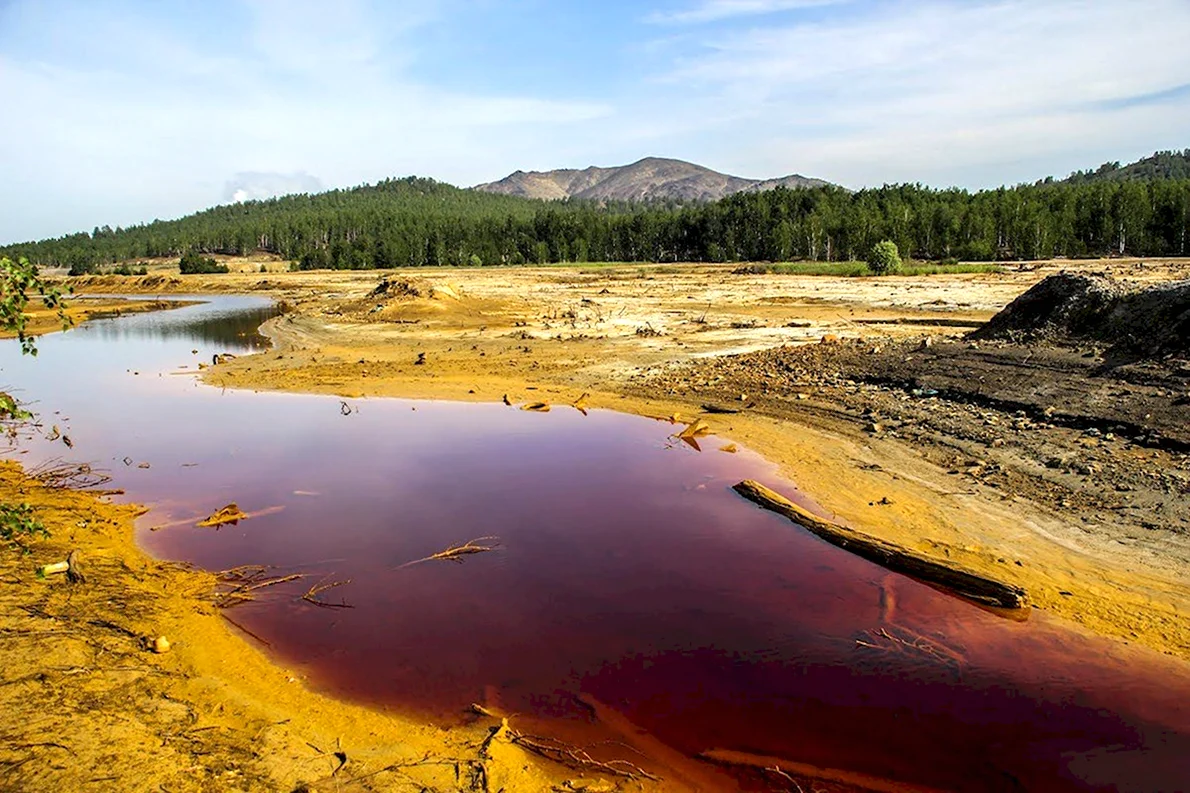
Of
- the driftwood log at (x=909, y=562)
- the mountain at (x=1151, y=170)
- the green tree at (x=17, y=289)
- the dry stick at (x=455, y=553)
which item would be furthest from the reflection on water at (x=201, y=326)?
the mountain at (x=1151, y=170)

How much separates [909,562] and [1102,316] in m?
11.5

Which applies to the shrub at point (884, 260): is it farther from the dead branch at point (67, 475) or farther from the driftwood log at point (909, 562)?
the dead branch at point (67, 475)

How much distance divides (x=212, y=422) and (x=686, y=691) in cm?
1454

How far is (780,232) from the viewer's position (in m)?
85.4

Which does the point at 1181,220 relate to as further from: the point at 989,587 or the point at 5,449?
the point at 5,449

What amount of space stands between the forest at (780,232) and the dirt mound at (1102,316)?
55.4 metres

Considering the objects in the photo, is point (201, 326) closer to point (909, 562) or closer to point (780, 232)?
point (909, 562)

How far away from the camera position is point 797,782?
5055 mm

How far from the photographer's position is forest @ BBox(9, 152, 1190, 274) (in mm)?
71188

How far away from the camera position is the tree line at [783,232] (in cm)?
7112

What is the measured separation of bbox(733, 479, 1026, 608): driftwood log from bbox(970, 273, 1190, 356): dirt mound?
353 inches

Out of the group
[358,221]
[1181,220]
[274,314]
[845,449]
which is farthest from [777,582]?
[358,221]

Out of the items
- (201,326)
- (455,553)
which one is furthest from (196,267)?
(455,553)

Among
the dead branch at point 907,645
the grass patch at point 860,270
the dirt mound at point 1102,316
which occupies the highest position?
the grass patch at point 860,270
